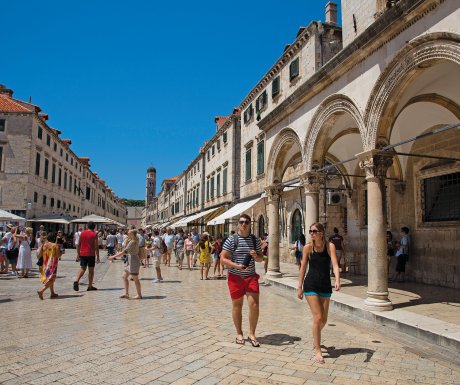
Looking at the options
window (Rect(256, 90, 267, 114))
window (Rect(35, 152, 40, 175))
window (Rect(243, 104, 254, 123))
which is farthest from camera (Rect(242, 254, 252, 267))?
window (Rect(35, 152, 40, 175))

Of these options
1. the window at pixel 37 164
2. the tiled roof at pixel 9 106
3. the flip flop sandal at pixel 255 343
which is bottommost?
the flip flop sandal at pixel 255 343

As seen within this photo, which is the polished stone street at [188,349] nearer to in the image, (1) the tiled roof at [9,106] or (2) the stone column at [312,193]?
(2) the stone column at [312,193]

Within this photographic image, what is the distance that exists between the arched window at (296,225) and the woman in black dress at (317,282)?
1348 centimetres

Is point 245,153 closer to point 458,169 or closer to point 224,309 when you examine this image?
point 458,169

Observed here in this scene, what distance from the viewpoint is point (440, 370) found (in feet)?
14.8

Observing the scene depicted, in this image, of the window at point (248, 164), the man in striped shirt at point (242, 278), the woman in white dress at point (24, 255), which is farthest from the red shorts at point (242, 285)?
the window at point (248, 164)

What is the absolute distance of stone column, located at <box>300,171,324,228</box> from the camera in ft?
34.7

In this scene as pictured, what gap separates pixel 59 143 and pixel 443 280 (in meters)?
37.1

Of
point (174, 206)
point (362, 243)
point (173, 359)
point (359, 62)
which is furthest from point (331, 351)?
point (174, 206)

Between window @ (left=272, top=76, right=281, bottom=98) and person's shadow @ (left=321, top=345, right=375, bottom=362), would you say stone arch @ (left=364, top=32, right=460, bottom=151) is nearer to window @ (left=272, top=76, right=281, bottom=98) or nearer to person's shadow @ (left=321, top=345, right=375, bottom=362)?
person's shadow @ (left=321, top=345, right=375, bottom=362)

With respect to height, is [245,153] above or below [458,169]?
above

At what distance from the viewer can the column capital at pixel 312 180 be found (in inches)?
416

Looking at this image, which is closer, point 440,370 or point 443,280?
point 440,370

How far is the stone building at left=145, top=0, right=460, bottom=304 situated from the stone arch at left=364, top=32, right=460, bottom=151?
0.02m
